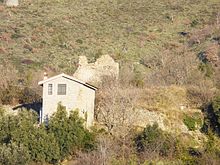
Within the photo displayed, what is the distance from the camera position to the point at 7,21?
72.4 meters

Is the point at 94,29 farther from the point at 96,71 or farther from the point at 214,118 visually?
the point at 214,118

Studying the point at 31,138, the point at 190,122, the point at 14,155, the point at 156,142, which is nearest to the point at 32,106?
the point at 31,138

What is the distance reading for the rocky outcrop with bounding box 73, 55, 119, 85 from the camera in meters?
44.5

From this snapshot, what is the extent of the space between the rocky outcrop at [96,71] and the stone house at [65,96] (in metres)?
6.84

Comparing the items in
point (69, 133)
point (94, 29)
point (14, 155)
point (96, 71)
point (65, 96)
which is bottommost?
point (14, 155)

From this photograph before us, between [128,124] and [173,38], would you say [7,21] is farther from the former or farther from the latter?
[128,124]

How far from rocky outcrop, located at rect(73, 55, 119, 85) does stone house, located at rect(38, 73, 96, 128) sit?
6.84 m

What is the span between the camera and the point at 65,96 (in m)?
36.4

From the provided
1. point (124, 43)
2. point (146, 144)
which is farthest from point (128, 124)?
point (124, 43)

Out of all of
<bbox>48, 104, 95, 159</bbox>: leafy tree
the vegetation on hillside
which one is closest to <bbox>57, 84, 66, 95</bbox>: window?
the vegetation on hillside

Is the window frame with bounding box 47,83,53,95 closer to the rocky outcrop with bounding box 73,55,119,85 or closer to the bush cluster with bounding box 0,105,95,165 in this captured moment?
the bush cluster with bounding box 0,105,95,165

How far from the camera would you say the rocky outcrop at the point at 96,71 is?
146 ft

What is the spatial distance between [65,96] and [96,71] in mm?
9811

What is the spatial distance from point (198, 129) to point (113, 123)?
5144mm
